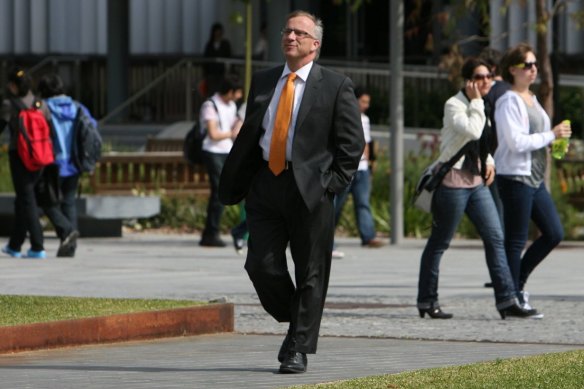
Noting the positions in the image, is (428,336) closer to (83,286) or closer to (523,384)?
(523,384)

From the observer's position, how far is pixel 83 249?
18.2 metres

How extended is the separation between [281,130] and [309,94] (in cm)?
23

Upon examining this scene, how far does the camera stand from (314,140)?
8.68 meters

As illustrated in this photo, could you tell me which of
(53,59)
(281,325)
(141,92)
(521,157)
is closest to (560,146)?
(521,157)

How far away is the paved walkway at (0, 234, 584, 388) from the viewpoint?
878 cm

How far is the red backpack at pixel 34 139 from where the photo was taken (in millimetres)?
16031

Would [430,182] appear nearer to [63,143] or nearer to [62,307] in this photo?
[62,307]

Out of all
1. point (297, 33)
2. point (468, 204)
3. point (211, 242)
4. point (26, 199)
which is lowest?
point (211, 242)

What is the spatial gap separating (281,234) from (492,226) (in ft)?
9.96

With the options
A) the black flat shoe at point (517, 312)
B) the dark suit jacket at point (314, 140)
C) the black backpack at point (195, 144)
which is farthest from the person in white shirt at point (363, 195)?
the dark suit jacket at point (314, 140)

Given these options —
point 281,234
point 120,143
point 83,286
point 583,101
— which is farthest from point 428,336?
point 120,143

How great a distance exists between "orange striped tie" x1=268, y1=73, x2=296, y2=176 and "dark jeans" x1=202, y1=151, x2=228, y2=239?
31.6 feet

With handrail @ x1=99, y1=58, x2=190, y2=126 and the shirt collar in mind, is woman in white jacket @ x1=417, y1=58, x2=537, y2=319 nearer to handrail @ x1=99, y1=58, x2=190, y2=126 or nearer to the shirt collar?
the shirt collar

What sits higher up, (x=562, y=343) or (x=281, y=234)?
(x=281, y=234)
